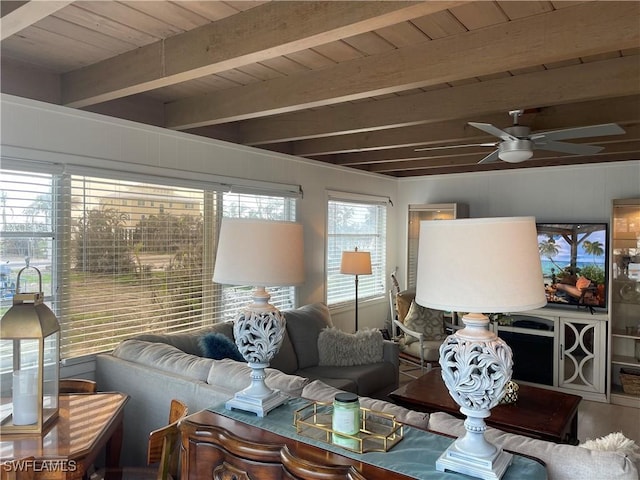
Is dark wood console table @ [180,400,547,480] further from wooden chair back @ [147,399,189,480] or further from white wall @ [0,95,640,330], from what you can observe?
white wall @ [0,95,640,330]

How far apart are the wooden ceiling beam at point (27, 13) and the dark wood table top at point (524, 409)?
9.50 ft

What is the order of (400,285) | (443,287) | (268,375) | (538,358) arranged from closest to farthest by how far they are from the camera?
(443,287) → (268,375) → (538,358) → (400,285)

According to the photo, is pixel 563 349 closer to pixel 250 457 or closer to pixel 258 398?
pixel 258 398

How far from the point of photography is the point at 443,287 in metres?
1.38

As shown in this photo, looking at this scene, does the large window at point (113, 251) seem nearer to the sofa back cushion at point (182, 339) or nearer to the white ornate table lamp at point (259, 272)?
the sofa back cushion at point (182, 339)

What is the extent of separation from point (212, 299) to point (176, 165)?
3.69 ft

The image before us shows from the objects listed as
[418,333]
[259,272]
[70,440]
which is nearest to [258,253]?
[259,272]

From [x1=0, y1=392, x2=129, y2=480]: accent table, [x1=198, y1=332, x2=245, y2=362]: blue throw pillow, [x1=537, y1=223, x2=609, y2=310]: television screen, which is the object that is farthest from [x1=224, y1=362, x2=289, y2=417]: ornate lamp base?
[x1=537, y1=223, x2=609, y2=310]: television screen

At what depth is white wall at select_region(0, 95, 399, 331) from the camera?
2.62 m

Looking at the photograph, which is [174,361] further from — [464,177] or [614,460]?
[464,177]

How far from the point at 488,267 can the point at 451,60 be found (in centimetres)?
128

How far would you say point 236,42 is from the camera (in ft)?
6.57

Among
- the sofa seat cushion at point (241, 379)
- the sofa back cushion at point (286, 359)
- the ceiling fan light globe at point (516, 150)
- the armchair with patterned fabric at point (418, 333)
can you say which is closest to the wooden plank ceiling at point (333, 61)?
the ceiling fan light globe at point (516, 150)

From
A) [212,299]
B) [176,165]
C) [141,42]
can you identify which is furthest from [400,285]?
[141,42]
